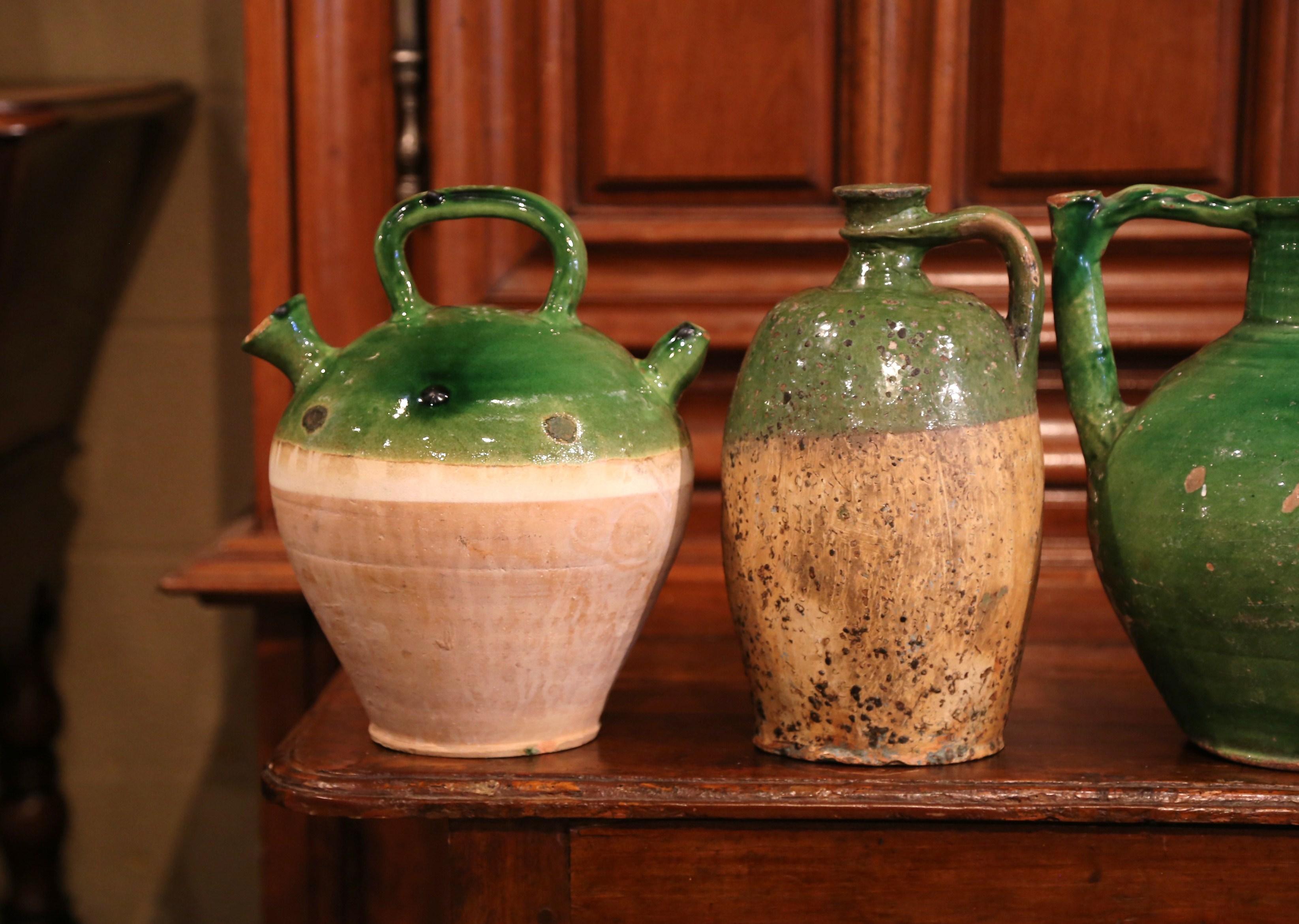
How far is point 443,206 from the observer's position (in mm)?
708

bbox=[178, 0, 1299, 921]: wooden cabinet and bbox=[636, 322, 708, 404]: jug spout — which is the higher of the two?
bbox=[178, 0, 1299, 921]: wooden cabinet

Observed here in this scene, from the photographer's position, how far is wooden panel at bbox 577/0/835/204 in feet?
3.19

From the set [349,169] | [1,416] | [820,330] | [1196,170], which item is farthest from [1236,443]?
[1,416]

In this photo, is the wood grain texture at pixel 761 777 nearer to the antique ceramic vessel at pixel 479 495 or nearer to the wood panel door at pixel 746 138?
the antique ceramic vessel at pixel 479 495

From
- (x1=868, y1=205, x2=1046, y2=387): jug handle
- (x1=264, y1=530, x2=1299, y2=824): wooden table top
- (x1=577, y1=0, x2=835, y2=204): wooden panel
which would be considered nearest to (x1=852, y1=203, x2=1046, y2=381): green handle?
(x1=868, y1=205, x2=1046, y2=387): jug handle

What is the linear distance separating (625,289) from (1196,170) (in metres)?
0.43

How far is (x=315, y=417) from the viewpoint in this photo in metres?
0.67

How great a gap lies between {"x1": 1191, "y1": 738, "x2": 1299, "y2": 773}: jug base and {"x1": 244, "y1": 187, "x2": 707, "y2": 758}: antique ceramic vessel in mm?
301

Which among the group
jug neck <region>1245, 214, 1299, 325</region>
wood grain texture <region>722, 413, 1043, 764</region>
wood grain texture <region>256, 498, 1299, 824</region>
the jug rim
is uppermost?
the jug rim

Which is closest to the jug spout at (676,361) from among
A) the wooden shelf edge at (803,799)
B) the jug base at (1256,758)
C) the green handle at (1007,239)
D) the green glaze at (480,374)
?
the green glaze at (480,374)

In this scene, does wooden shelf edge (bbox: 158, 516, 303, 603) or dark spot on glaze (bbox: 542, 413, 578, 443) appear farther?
wooden shelf edge (bbox: 158, 516, 303, 603)

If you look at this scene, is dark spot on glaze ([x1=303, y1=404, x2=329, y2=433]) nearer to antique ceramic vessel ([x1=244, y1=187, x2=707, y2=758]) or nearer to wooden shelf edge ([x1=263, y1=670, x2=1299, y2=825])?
antique ceramic vessel ([x1=244, y1=187, x2=707, y2=758])

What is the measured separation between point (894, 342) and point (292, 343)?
32 cm

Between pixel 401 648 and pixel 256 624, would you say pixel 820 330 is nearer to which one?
pixel 401 648
